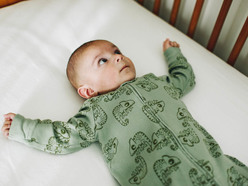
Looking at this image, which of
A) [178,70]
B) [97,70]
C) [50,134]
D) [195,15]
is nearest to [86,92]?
[97,70]

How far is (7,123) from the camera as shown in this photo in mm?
829

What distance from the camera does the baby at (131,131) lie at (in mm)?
756

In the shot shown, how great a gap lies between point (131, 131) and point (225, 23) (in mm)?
669

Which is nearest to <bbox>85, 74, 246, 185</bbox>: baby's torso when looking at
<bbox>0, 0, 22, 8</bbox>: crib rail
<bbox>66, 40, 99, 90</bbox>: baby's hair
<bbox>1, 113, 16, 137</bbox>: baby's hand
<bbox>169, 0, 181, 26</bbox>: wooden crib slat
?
<bbox>66, 40, 99, 90</bbox>: baby's hair

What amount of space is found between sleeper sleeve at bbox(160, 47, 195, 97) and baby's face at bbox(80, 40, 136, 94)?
163 mm

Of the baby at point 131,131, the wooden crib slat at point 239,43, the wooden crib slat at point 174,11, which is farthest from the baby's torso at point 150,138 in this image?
the wooden crib slat at point 174,11

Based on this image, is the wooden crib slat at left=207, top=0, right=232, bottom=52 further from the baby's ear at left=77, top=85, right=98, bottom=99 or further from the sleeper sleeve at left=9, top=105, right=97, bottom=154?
the sleeper sleeve at left=9, top=105, right=97, bottom=154

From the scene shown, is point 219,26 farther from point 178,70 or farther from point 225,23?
point 178,70

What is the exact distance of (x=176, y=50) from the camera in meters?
1.09

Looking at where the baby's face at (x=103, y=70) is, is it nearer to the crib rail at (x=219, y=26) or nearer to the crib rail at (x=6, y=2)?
the crib rail at (x=219, y=26)

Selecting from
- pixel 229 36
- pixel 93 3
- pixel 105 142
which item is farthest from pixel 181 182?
pixel 93 3

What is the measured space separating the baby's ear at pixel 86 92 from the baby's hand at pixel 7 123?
23 cm

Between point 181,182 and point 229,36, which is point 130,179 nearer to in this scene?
point 181,182

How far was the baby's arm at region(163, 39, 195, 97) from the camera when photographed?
994 mm
